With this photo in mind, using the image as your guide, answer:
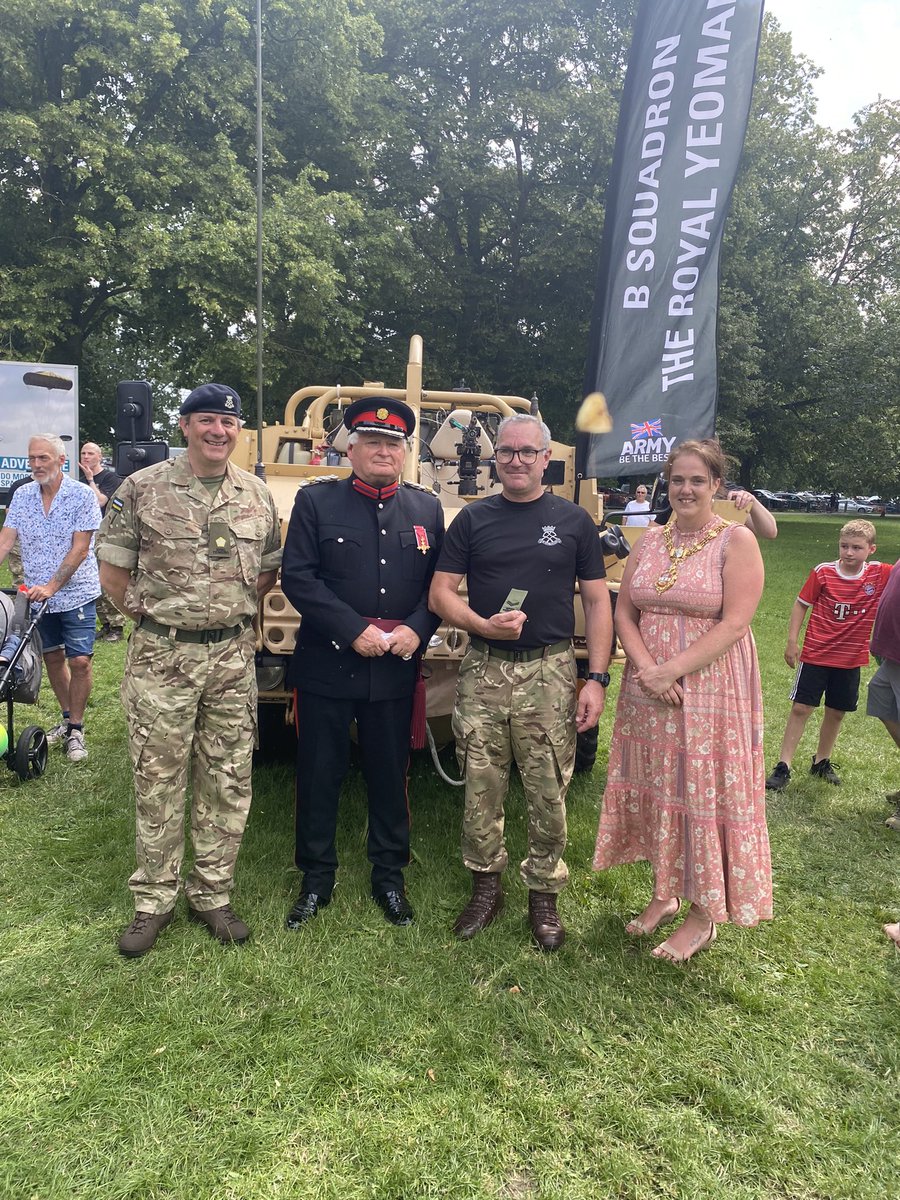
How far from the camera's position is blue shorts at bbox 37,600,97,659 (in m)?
5.03

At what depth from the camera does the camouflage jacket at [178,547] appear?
306 cm

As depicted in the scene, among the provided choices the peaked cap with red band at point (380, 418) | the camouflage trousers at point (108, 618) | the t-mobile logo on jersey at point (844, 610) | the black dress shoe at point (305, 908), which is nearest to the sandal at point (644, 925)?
the black dress shoe at point (305, 908)

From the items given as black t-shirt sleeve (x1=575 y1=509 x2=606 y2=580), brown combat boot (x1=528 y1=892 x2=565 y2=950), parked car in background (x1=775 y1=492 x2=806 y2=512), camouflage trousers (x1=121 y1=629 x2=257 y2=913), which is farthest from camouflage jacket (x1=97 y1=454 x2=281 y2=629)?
parked car in background (x1=775 y1=492 x2=806 y2=512)

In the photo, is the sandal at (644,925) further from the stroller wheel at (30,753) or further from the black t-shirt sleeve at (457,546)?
the stroller wheel at (30,753)

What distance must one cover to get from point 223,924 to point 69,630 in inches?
101

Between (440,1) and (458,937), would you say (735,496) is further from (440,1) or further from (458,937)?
(440,1)

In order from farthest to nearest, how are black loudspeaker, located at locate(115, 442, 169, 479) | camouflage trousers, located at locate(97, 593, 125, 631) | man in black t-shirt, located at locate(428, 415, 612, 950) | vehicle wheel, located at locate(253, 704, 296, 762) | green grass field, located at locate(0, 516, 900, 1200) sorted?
camouflage trousers, located at locate(97, 593, 125, 631) < vehicle wheel, located at locate(253, 704, 296, 762) < black loudspeaker, located at locate(115, 442, 169, 479) < man in black t-shirt, located at locate(428, 415, 612, 950) < green grass field, located at locate(0, 516, 900, 1200)

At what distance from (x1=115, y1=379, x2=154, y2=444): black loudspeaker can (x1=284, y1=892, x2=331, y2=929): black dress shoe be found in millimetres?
2584

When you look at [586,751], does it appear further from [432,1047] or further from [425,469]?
[432,1047]

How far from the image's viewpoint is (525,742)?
324 cm

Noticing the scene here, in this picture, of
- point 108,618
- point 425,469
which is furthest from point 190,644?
point 108,618

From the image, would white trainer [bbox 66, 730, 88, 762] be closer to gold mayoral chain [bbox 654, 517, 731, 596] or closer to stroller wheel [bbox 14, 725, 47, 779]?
stroller wheel [bbox 14, 725, 47, 779]

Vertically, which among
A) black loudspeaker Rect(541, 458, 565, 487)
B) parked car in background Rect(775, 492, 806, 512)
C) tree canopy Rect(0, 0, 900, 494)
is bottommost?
parked car in background Rect(775, 492, 806, 512)

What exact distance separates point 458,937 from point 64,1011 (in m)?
1.42
